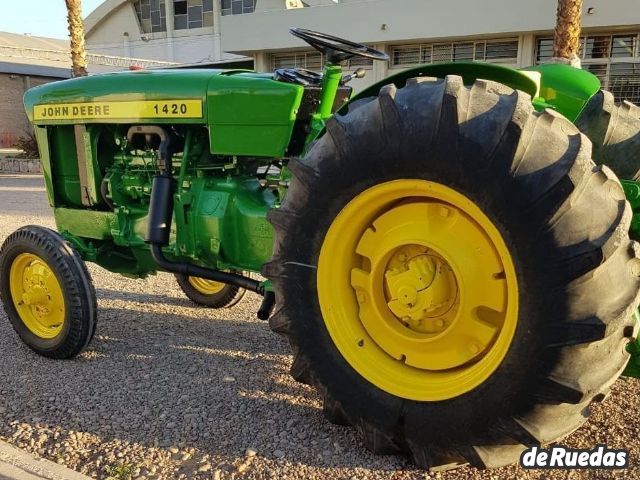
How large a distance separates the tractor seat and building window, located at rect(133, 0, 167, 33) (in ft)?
109

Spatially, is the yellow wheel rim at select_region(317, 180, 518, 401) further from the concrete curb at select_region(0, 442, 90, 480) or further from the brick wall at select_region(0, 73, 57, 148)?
the brick wall at select_region(0, 73, 57, 148)

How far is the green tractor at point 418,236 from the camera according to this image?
6.67 feet

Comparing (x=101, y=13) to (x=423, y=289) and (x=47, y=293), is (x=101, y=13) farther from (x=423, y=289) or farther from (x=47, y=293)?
(x=423, y=289)

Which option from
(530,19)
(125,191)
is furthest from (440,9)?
(125,191)

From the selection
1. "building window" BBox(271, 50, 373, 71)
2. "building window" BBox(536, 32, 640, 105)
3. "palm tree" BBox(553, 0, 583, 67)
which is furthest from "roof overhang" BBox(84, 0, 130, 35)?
"palm tree" BBox(553, 0, 583, 67)

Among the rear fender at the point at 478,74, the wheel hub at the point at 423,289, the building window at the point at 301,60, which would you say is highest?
the rear fender at the point at 478,74

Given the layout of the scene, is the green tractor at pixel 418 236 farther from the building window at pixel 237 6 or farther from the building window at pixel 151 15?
the building window at pixel 151 15

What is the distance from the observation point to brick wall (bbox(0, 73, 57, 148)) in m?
27.1

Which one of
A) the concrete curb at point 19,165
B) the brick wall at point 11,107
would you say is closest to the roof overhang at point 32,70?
the brick wall at point 11,107

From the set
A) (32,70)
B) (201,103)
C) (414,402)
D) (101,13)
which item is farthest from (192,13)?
(414,402)

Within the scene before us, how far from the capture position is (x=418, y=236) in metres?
2.44

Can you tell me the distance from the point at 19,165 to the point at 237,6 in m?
16.7

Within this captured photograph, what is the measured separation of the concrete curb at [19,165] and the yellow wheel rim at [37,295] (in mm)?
16040

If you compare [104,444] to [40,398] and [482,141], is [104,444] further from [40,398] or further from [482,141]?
[482,141]
